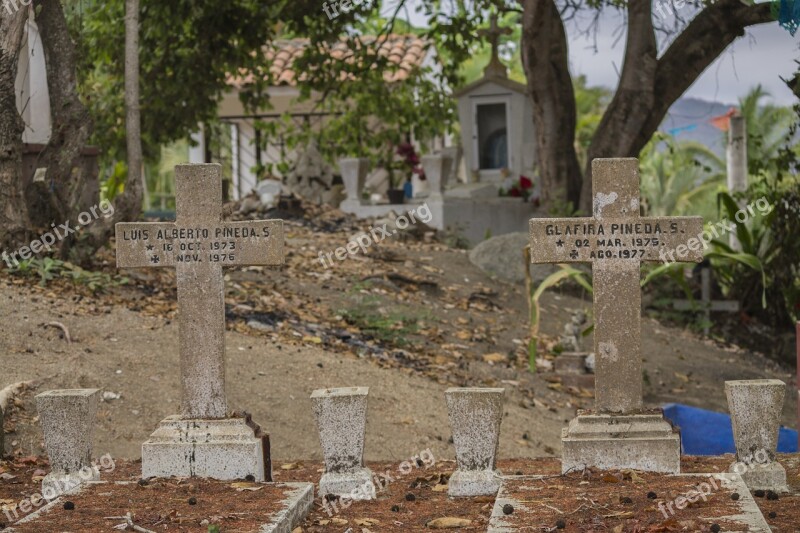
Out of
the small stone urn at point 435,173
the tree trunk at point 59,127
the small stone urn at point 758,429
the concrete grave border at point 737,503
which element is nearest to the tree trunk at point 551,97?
the small stone urn at point 435,173

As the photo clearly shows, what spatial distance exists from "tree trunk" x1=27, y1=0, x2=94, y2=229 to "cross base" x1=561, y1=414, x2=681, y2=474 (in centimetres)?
670

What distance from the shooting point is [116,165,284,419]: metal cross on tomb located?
6.95 m

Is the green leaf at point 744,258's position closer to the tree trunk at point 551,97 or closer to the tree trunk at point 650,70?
the tree trunk at point 650,70

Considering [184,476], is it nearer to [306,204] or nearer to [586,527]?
[586,527]

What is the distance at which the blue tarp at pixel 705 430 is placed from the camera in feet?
32.4

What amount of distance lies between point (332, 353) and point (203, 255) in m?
4.00

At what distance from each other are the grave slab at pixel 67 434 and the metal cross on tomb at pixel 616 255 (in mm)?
2696

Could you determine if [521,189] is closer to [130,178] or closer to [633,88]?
[633,88]

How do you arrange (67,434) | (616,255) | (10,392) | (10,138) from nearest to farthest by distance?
(67,434) < (616,255) < (10,392) < (10,138)

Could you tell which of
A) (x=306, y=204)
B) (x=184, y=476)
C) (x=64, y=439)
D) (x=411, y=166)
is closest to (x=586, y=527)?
(x=184, y=476)

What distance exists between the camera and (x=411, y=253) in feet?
53.8

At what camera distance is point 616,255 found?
268 inches

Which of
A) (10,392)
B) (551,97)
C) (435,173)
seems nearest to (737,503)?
(10,392)

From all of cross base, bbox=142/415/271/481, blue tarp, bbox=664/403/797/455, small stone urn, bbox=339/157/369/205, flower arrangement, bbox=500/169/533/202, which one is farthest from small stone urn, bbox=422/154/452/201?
cross base, bbox=142/415/271/481
